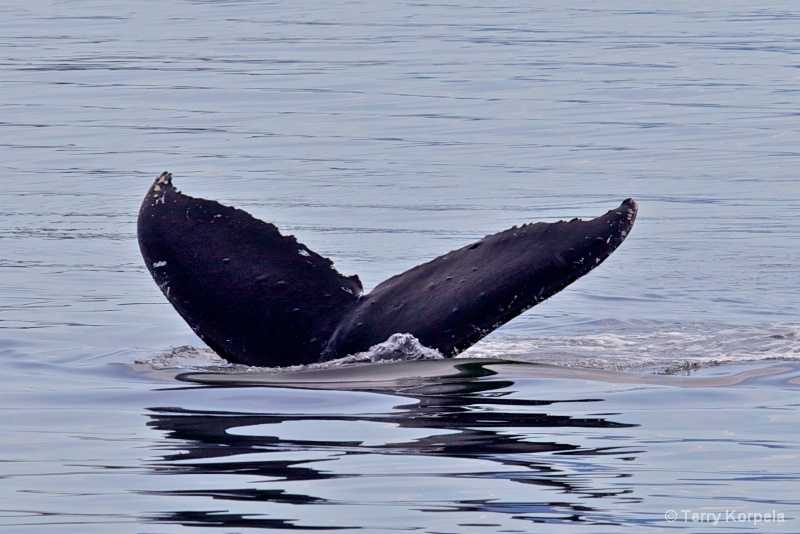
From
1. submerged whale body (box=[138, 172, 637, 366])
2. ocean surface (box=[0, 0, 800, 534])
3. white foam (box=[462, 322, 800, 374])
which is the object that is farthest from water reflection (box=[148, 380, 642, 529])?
white foam (box=[462, 322, 800, 374])

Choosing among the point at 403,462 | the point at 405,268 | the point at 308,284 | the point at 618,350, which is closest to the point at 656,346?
the point at 618,350

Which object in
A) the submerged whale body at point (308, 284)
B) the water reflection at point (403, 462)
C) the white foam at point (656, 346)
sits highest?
the submerged whale body at point (308, 284)

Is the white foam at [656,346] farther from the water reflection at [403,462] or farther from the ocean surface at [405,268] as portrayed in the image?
the water reflection at [403,462]

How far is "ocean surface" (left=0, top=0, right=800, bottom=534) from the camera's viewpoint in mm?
4875

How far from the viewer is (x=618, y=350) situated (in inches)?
306

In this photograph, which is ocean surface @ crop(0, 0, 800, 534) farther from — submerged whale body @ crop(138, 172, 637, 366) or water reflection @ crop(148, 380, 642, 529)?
submerged whale body @ crop(138, 172, 637, 366)

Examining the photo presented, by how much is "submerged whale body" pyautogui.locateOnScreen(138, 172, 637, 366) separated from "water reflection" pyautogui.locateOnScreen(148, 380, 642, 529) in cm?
34

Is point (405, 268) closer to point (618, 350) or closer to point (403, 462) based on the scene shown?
point (618, 350)

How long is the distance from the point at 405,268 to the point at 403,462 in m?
5.56

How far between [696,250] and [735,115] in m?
8.45

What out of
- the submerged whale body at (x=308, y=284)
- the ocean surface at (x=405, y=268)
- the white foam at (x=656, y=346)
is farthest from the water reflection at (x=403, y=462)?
the white foam at (x=656, y=346)

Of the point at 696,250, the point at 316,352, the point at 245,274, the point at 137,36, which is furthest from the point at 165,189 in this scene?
the point at 137,36

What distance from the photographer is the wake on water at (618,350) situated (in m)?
6.62

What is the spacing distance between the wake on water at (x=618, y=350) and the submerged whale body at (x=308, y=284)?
7cm
